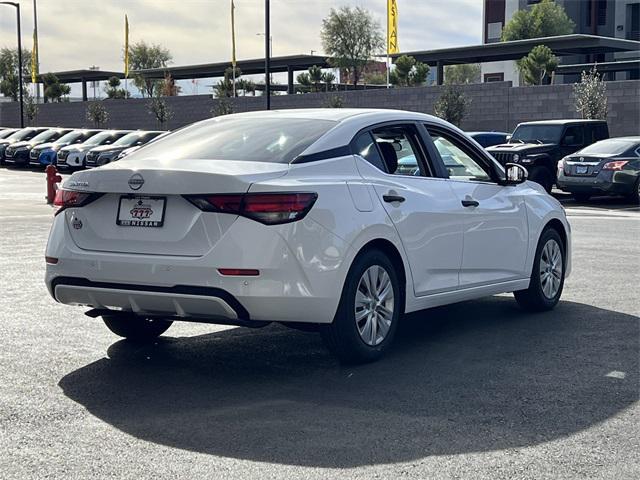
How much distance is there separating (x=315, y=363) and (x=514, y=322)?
2.28 m

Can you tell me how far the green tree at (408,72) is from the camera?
56.4 m

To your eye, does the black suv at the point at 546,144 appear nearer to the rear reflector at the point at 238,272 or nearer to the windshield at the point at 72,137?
the rear reflector at the point at 238,272

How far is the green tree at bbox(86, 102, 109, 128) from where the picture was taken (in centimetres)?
6706

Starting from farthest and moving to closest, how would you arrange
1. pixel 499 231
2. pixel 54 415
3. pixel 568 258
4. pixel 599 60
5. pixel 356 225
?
pixel 599 60 < pixel 568 258 < pixel 499 231 < pixel 356 225 < pixel 54 415

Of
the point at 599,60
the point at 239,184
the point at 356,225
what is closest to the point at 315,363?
the point at 356,225

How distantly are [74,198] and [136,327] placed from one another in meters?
1.24

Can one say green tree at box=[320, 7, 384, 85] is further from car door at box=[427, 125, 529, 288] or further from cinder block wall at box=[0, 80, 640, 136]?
car door at box=[427, 125, 529, 288]

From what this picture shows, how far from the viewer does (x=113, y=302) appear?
6098 millimetres

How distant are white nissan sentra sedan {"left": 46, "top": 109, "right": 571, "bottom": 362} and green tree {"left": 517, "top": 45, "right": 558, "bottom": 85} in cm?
4371

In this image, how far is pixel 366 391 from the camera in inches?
230

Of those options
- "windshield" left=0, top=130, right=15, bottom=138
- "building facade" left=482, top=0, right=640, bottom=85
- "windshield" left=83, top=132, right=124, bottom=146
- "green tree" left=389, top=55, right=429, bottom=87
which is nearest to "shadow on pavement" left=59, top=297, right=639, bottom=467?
"windshield" left=83, top=132, right=124, bottom=146

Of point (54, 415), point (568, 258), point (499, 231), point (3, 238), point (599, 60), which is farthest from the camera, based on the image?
point (599, 60)

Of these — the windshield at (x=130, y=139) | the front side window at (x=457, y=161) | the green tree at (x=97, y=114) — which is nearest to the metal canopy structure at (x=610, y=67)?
the windshield at (x=130, y=139)

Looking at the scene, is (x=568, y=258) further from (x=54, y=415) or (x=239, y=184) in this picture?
(x=54, y=415)
